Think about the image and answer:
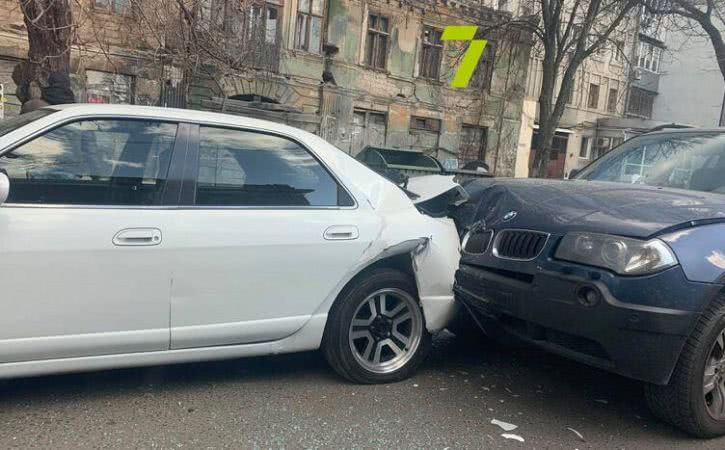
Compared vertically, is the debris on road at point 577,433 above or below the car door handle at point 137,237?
below

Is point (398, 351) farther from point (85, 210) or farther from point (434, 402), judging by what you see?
point (85, 210)

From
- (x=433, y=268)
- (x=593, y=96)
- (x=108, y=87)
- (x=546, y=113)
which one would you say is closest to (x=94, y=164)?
(x=433, y=268)

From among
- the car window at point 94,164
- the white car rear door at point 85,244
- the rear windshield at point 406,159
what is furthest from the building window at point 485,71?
the white car rear door at point 85,244

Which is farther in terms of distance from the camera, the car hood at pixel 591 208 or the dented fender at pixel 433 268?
the dented fender at pixel 433 268

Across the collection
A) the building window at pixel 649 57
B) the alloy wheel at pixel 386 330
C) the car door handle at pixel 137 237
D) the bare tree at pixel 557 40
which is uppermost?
the building window at pixel 649 57

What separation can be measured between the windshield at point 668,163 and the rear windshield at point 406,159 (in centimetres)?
1003

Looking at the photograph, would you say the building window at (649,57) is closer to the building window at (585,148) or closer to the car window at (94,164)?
the building window at (585,148)

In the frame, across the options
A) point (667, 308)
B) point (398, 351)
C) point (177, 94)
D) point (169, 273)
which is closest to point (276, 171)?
point (169, 273)

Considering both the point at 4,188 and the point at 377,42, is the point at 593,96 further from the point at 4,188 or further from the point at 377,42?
the point at 4,188

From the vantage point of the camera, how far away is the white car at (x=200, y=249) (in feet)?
9.70

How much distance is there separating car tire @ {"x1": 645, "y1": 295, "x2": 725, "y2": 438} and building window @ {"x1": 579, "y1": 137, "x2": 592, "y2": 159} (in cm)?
3145

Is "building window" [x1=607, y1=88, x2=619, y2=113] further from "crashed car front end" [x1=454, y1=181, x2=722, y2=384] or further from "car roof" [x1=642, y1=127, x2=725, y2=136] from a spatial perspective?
"crashed car front end" [x1=454, y1=181, x2=722, y2=384]

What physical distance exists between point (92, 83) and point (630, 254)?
55.2 feet

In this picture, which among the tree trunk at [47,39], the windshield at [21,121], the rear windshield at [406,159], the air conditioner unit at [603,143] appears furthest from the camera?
the air conditioner unit at [603,143]
